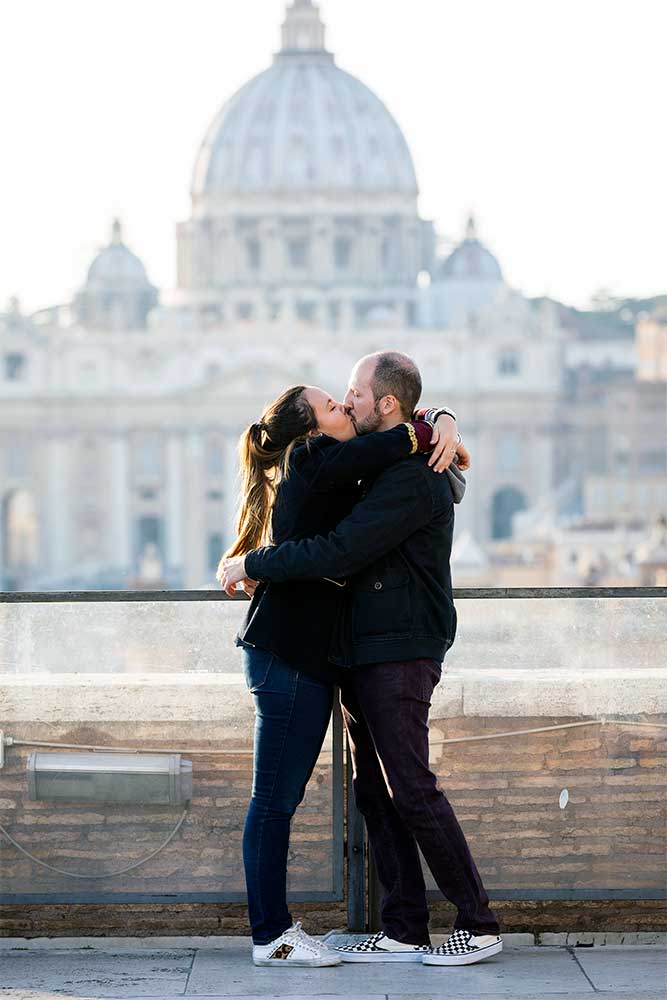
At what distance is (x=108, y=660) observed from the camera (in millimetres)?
2982

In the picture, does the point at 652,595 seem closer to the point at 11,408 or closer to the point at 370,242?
the point at 11,408

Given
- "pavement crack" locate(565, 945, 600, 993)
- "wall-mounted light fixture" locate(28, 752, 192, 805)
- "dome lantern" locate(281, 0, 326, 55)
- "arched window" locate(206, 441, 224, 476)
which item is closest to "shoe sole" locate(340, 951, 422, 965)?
"pavement crack" locate(565, 945, 600, 993)

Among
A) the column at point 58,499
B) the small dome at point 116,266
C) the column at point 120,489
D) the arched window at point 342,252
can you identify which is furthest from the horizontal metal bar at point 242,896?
the arched window at point 342,252

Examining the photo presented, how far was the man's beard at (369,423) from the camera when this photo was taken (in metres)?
2.78

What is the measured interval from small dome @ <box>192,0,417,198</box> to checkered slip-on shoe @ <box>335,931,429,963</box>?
218 ft

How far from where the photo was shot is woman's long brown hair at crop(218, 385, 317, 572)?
2770 mm

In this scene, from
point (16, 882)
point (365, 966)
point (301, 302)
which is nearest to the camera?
point (365, 966)

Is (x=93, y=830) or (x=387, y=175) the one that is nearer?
(x=93, y=830)

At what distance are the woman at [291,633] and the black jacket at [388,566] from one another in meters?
0.03

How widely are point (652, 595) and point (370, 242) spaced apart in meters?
66.4

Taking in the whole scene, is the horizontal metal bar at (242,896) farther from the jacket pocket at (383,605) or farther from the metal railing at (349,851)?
the jacket pocket at (383,605)

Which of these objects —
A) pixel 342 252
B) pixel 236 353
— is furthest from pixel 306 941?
pixel 342 252

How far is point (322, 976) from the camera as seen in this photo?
2.73 meters

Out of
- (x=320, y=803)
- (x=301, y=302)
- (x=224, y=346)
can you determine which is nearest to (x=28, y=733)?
(x=320, y=803)
